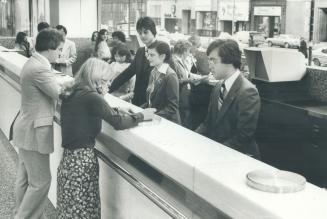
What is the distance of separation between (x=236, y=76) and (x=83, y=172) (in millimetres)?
973

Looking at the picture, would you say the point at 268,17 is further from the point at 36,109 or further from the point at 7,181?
the point at 36,109

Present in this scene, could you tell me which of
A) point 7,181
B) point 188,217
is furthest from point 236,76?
point 7,181

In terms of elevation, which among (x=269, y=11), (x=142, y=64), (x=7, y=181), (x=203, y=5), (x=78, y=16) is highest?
(x=269, y=11)

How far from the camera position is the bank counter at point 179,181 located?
166cm

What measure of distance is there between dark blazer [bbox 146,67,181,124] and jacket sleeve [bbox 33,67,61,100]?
2.32 feet

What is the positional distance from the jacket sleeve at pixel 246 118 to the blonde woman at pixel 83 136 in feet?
1.75

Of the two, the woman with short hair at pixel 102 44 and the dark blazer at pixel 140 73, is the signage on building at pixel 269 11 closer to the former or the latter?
the woman with short hair at pixel 102 44

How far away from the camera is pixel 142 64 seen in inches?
164

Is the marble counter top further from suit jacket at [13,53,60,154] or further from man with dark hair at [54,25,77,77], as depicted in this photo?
man with dark hair at [54,25,77,77]

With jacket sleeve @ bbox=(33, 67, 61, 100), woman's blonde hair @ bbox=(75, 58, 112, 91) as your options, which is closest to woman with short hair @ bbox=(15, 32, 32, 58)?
jacket sleeve @ bbox=(33, 67, 61, 100)

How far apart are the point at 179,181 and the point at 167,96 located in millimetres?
1512

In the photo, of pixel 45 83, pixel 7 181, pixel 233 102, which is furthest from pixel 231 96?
pixel 7 181

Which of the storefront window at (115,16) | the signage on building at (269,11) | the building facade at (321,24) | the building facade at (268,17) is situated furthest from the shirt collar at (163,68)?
the signage on building at (269,11)

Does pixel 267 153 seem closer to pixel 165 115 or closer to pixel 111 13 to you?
pixel 165 115
